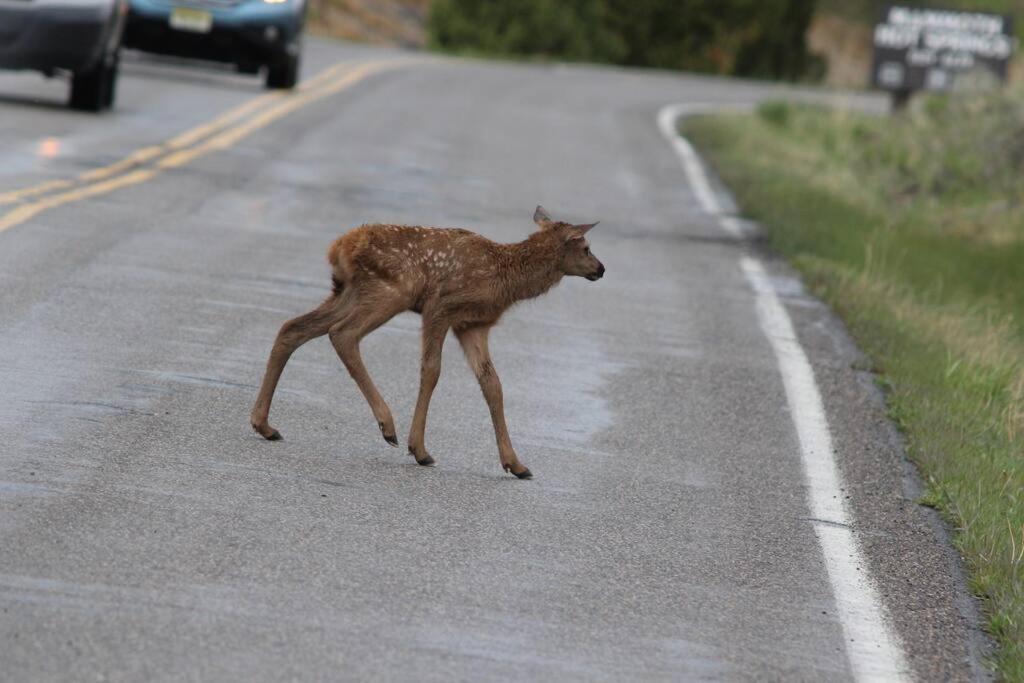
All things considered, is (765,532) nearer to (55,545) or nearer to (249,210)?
(55,545)

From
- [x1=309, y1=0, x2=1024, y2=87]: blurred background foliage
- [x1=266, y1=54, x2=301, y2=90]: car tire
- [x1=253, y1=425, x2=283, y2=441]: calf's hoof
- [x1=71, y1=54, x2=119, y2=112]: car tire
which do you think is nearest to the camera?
[x1=253, y1=425, x2=283, y2=441]: calf's hoof

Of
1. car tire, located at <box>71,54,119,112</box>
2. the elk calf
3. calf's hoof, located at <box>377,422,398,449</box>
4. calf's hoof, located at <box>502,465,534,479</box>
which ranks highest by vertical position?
the elk calf

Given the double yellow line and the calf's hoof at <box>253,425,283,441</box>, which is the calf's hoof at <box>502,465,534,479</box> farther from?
the double yellow line

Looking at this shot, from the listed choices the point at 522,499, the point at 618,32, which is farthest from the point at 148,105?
the point at 618,32

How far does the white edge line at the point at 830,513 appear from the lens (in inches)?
253

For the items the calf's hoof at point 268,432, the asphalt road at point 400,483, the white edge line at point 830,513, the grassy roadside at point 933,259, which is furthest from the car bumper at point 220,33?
the calf's hoof at point 268,432

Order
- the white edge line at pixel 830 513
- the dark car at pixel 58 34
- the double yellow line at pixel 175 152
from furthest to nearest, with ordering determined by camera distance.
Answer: the dark car at pixel 58 34, the double yellow line at pixel 175 152, the white edge line at pixel 830 513

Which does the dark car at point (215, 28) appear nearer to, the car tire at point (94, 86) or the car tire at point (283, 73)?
the car tire at point (283, 73)

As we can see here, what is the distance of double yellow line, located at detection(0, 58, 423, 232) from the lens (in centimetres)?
1427

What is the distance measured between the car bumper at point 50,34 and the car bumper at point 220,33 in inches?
193

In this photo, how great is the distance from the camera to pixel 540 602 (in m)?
6.49

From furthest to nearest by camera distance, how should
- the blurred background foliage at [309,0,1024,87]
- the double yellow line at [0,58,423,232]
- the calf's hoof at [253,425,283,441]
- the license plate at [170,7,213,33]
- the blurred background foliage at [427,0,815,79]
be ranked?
the blurred background foliage at [427,0,815,79] → the blurred background foliage at [309,0,1024,87] → the license plate at [170,7,213,33] → the double yellow line at [0,58,423,232] → the calf's hoof at [253,425,283,441]

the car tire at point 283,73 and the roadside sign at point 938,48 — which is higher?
the roadside sign at point 938,48

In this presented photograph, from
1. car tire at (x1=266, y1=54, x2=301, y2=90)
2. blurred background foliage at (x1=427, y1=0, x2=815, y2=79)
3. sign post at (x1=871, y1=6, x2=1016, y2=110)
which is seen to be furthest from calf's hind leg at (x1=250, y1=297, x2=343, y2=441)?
blurred background foliage at (x1=427, y1=0, x2=815, y2=79)
